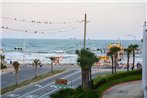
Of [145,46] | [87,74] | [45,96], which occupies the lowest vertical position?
[45,96]

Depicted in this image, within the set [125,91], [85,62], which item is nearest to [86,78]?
[85,62]

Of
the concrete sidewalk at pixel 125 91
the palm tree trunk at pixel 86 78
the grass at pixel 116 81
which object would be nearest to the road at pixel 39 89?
the grass at pixel 116 81

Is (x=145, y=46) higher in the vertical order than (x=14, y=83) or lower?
higher

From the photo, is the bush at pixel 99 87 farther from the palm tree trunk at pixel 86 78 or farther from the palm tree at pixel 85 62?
the palm tree at pixel 85 62

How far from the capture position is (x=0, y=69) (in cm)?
6812

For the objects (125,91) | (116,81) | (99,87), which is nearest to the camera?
(125,91)

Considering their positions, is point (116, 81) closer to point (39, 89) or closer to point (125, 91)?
point (125, 91)

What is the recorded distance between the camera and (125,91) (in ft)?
114

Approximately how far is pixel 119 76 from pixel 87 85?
706cm

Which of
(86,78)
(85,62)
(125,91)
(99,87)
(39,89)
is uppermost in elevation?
(85,62)

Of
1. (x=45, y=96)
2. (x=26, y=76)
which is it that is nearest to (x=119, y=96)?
(x=45, y=96)

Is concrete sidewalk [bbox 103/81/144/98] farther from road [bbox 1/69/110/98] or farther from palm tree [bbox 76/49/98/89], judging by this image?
road [bbox 1/69/110/98]

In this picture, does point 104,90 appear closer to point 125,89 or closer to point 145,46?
point 125,89

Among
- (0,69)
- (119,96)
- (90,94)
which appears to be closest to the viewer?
(90,94)
